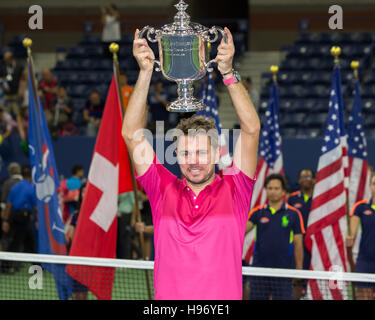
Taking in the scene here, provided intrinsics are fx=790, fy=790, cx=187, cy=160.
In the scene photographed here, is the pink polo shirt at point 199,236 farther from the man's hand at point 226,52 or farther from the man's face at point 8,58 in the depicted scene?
the man's face at point 8,58

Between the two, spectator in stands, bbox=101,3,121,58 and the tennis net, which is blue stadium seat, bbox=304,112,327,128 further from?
the tennis net

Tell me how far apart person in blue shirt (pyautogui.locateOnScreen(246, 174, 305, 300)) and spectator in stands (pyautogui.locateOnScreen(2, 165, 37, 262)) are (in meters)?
4.34

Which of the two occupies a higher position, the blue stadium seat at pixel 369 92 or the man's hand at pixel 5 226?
the blue stadium seat at pixel 369 92

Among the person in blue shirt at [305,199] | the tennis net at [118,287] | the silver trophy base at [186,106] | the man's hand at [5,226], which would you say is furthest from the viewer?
the man's hand at [5,226]

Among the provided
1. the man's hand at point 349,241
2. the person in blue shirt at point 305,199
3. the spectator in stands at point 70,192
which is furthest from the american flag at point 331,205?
the spectator in stands at point 70,192

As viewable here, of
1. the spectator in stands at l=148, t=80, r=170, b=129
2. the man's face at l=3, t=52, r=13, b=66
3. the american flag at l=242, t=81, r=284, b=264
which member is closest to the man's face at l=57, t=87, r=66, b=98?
the spectator in stands at l=148, t=80, r=170, b=129

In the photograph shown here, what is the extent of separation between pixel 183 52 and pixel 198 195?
78 cm

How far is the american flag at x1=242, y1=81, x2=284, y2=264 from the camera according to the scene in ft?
35.2

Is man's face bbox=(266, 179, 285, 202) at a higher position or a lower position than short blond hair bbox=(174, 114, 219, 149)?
lower

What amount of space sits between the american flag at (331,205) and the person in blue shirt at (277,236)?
0.41 meters

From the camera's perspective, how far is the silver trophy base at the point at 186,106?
166 inches
